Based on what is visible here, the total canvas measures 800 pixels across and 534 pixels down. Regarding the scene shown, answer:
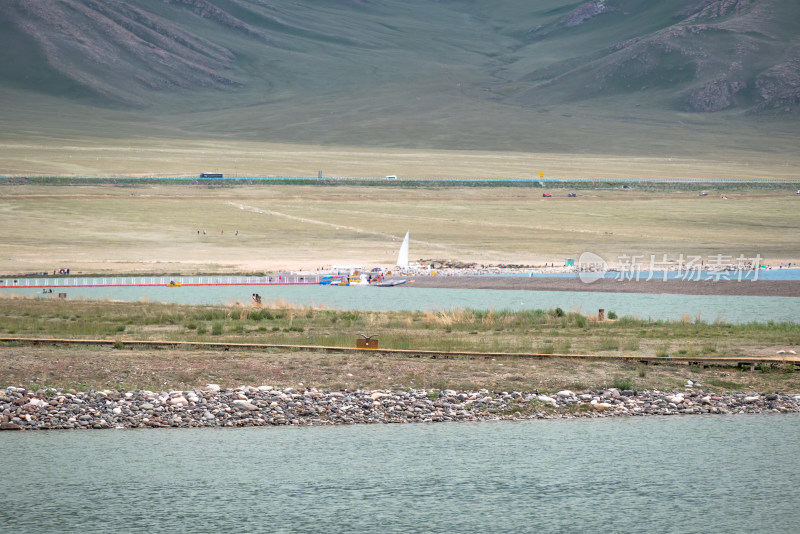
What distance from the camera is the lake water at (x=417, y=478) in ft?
61.9

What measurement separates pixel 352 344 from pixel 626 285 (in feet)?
112

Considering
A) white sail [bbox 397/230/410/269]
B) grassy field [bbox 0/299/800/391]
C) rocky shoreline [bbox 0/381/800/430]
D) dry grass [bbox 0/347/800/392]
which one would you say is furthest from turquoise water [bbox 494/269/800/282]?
rocky shoreline [bbox 0/381/800/430]

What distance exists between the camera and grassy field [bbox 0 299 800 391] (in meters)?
26.2

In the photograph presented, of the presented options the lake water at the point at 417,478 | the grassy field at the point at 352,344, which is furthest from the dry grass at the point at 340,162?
the lake water at the point at 417,478

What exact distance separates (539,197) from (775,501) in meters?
94.9

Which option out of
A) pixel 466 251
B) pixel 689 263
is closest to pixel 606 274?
pixel 689 263

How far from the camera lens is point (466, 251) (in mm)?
78375

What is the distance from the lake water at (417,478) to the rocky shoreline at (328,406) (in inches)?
16.6

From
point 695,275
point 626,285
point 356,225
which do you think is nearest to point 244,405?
point 626,285

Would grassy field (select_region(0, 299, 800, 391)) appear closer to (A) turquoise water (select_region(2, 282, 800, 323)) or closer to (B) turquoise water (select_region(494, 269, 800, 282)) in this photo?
(A) turquoise water (select_region(2, 282, 800, 323))

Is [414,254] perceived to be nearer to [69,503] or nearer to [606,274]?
[606,274]

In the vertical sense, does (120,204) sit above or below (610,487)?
above

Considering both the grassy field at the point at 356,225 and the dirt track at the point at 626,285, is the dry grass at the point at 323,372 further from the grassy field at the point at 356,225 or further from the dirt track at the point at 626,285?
the grassy field at the point at 356,225

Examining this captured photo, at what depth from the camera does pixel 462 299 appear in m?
55.3
